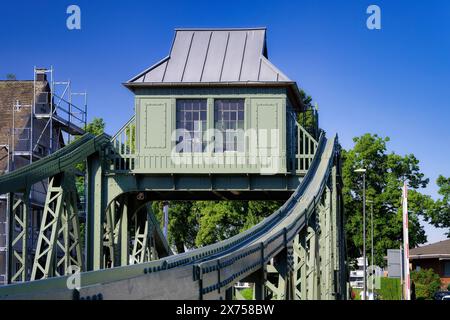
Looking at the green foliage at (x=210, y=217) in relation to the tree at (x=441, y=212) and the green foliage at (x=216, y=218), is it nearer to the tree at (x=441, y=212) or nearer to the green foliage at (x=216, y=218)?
the green foliage at (x=216, y=218)

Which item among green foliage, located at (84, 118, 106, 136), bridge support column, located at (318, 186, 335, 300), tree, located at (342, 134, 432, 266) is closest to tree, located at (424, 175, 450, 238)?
tree, located at (342, 134, 432, 266)

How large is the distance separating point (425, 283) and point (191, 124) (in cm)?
3669

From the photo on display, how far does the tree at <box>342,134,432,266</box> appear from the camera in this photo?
75000mm

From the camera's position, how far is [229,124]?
30.8 metres

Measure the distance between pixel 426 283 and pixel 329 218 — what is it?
32728 millimetres

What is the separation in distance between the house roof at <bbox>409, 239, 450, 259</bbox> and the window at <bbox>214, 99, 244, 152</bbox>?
41.6m

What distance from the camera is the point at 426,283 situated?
62.6 meters

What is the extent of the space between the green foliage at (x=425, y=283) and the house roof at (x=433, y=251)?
5795 mm

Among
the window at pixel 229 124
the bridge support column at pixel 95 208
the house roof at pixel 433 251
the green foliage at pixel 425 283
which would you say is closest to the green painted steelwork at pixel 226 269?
the window at pixel 229 124

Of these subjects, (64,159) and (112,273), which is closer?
(112,273)
